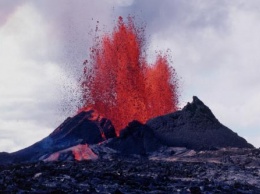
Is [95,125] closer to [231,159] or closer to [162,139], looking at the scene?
[162,139]

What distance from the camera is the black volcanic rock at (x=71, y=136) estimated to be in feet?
176

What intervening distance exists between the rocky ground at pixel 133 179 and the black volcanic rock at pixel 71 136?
19334 millimetres

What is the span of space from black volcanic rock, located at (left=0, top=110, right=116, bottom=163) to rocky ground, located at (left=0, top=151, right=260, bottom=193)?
63.4 feet

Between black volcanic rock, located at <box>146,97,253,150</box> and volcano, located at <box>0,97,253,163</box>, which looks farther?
black volcanic rock, located at <box>146,97,253,150</box>

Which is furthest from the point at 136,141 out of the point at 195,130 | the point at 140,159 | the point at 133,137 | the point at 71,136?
the point at 71,136

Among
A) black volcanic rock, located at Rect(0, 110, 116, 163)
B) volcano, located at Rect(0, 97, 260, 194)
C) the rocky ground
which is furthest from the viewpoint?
black volcanic rock, located at Rect(0, 110, 116, 163)

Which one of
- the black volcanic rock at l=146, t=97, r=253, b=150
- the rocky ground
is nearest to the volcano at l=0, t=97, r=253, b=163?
the black volcanic rock at l=146, t=97, r=253, b=150

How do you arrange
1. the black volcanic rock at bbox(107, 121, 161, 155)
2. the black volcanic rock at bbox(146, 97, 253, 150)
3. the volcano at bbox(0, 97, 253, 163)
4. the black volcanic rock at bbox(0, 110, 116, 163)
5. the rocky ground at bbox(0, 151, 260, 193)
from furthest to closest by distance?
the black volcanic rock at bbox(0, 110, 116, 163)
the black volcanic rock at bbox(146, 97, 253, 150)
the black volcanic rock at bbox(107, 121, 161, 155)
the volcano at bbox(0, 97, 253, 163)
the rocky ground at bbox(0, 151, 260, 193)

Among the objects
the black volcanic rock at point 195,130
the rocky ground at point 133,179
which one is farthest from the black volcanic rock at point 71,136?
the rocky ground at point 133,179

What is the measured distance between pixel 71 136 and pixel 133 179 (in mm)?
30489

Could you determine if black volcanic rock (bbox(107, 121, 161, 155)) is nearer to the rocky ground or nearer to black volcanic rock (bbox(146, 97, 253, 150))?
black volcanic rock (bbox(146, 97, 253, 150))

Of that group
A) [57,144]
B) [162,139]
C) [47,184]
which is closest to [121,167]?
[47,184]

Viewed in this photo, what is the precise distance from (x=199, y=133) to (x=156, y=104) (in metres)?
21.0

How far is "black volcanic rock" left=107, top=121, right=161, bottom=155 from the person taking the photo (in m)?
49.2
